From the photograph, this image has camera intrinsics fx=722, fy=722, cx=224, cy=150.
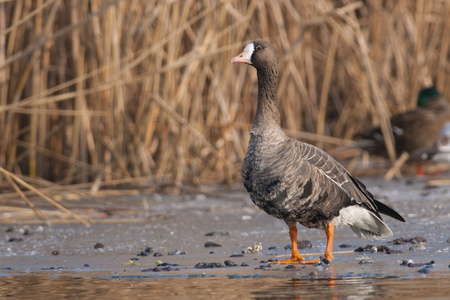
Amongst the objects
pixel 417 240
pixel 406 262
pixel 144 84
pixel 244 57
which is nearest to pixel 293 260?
pixel 406 262

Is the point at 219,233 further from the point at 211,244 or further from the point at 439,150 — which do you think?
the point at 439,150

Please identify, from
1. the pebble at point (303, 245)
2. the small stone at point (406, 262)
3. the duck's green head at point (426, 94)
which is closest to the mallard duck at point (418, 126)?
the duck's green head at point (426, 94)

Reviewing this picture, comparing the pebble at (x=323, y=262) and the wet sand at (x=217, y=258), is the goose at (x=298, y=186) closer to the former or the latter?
the pebble at (x=323, y=262)

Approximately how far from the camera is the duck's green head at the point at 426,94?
34.1 feet

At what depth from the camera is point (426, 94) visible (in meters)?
10.5

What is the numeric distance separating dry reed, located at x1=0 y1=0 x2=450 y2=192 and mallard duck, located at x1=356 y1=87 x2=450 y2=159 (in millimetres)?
1029

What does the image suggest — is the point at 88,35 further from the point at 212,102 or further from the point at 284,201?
the point at 284,201

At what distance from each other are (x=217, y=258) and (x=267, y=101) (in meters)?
1.21

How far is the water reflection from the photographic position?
3529 millimetres

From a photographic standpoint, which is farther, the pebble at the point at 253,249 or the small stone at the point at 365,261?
the pebble at the point at 253,249

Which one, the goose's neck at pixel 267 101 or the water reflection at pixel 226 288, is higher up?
the goose's neck at pixel 267 101

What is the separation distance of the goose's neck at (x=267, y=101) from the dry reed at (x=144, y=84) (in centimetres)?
176

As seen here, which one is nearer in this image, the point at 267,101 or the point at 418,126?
the point at 267,101

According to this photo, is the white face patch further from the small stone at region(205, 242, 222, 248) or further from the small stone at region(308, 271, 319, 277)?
the small stone at region(308, 271, 319, 277)
